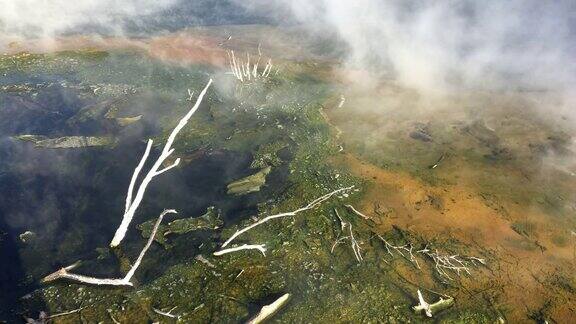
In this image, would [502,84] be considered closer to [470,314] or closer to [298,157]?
[298,157]

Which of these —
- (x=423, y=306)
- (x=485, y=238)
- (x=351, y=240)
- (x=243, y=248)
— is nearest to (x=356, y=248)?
(x=351, y=240)

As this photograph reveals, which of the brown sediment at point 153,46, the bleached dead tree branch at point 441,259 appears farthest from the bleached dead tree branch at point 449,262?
the brown sediment at point 153,46

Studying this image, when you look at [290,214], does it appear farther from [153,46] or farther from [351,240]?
[153,46]

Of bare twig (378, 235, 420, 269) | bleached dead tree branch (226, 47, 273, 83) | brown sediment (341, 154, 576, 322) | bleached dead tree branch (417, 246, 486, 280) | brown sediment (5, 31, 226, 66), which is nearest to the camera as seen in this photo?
brown sediment (341, 154, 576, 322)

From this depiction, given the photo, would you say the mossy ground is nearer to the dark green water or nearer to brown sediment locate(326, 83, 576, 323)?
the dark green water

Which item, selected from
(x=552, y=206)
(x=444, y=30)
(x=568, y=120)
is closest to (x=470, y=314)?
(x=552, y=206)

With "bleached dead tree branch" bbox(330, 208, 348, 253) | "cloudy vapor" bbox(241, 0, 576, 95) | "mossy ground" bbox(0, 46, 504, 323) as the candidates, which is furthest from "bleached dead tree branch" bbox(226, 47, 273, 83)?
"bleached dead tree branch" bbox(330, 208, 348, 253)
